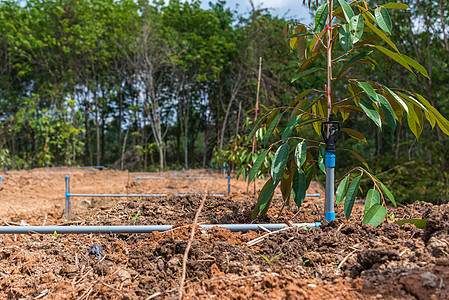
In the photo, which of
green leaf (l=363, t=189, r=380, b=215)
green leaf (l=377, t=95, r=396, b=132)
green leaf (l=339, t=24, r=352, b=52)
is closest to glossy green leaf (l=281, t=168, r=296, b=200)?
green leaf (l=363, t=189, r=380, b=215)

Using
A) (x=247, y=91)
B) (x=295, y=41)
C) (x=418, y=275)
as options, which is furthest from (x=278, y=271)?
(x=247, y=91)

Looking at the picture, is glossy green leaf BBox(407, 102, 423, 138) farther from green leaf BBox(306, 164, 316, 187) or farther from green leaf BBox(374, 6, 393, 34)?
green leaf BBox(306, 164, 316, 187)

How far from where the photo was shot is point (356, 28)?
5.17ft

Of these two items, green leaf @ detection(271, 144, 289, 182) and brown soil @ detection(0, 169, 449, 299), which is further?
green leaf @ detection(271, 144, 289, 182)

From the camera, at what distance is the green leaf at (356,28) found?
1561 mm

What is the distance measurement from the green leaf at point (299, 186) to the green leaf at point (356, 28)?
0.73 metres

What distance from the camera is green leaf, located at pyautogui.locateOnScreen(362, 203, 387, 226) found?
1.56 metres

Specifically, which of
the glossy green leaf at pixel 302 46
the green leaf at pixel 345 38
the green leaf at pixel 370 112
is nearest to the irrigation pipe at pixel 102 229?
the green leaf at pixel 370 112

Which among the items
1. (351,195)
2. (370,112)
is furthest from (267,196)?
(370,112)

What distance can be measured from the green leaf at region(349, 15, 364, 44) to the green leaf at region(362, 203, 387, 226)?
83 cm

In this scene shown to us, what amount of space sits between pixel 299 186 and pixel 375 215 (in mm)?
411

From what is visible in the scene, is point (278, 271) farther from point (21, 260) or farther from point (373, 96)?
point (21, 260)

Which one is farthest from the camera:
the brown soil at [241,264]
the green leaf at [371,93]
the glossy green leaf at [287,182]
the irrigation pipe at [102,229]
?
the glossy green leaf at [287,182]

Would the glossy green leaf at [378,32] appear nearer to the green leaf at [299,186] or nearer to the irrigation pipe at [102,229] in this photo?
the green leaf at [299,186]
